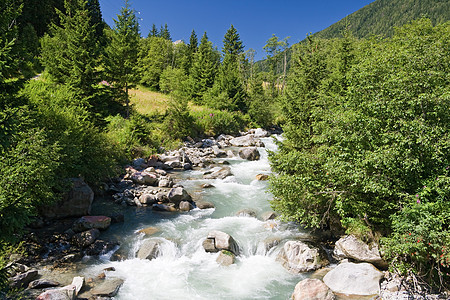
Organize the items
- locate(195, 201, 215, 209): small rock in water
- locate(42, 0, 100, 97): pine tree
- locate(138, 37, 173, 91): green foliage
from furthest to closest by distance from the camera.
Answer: locate(138, 37, 173, 91): green foliage < locate(42, 0, 100, 97): pine tree < locate(195, 201, 215, 209): small rock in water

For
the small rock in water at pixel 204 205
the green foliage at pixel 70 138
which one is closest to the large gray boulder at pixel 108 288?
the green foliage at pixel 70 138

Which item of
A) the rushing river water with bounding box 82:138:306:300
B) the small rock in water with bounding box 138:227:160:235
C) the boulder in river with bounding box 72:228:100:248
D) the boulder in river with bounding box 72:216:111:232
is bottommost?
the rushing river water with bounding box 82:138:306:300

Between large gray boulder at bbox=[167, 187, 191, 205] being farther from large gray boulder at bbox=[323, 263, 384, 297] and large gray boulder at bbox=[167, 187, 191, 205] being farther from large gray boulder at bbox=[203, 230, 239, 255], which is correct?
large gray boulder at bbox=[323, 263, 384, 297]

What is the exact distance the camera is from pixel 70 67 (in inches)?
883

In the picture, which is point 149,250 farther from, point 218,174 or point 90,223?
point 218,174

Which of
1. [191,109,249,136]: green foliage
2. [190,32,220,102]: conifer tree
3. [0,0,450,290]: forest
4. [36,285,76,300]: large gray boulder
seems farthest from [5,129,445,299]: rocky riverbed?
[190,32,220,102]: conifer tree

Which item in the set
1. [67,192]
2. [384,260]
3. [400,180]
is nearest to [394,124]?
[400,180]

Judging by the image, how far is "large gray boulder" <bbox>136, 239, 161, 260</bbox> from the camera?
35.4ft

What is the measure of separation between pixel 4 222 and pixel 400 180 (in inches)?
429

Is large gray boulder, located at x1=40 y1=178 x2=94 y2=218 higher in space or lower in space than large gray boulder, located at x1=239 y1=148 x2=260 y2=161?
lower

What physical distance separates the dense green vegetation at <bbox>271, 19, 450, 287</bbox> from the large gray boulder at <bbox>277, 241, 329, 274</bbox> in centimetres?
133

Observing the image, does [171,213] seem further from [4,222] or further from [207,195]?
[4,222]

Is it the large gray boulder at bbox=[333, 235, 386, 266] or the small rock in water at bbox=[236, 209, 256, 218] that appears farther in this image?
the small rock in water at bbox=[236, 209, 256, 218]

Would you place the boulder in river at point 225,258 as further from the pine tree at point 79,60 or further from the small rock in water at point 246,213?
the pine tree at point 79,60
